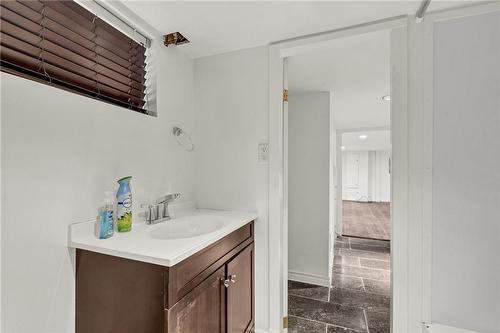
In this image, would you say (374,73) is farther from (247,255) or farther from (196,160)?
(247,255)

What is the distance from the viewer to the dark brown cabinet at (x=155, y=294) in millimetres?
881

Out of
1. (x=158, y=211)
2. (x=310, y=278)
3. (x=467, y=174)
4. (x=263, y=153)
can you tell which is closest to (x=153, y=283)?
(x=158, y=211)

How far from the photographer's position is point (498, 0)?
3.86ft

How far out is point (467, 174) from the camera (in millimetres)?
1227

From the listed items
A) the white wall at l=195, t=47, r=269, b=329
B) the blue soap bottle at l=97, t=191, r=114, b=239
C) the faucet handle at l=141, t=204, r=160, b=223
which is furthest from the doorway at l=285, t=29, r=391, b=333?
the blue soap bottle at l=97, t=191, r=114, b=239

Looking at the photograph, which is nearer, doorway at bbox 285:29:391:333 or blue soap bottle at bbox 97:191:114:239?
blue soap bottle at bbox 97:191:114:239

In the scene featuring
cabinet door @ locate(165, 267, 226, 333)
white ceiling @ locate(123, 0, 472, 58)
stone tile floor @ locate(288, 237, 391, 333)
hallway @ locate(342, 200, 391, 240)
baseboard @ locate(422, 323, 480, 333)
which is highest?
white ceiling @ locate(123, 0, 472, 58)

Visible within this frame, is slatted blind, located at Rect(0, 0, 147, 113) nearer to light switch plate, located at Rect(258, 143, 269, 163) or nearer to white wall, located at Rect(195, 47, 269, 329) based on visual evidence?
white wall, located at Rect(195, 47, 269, 329)

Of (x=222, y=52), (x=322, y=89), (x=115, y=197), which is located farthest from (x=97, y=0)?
(x=322, y=89)

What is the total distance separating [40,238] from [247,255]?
1057mm

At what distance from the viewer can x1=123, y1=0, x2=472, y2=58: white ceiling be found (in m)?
1.24

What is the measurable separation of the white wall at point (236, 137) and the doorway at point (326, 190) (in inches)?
9.9

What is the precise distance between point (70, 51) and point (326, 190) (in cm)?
230

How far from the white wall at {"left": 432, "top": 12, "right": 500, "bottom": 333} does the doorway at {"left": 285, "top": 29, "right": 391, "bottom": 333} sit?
1.34 ft
